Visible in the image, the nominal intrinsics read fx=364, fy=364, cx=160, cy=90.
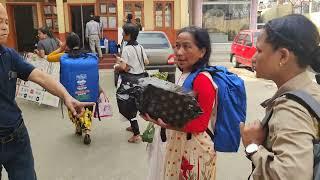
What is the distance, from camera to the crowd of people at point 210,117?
1.24 metres

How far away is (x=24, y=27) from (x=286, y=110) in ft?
59.2

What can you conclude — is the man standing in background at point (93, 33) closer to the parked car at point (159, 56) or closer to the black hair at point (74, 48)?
the parked car at point (159, 56)

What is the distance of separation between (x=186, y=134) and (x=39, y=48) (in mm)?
5926

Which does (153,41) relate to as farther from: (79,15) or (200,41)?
(200,41)

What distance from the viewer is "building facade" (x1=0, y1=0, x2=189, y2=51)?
16.4 meters

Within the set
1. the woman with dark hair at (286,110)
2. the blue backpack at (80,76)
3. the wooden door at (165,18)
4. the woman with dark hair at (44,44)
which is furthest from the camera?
the wooden door at (165,18)

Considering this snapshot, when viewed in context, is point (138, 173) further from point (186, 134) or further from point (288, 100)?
point (288, 100)

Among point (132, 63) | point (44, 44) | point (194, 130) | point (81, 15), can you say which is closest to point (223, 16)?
point (81, 15)

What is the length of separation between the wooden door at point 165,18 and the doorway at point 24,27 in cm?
572

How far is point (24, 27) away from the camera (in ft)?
57.8

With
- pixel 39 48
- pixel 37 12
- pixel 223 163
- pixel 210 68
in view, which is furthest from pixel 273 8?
pixel 210 68

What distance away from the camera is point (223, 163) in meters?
4.60

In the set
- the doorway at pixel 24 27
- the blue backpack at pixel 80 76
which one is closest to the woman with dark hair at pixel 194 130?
the blue backpack at pixel 80 76

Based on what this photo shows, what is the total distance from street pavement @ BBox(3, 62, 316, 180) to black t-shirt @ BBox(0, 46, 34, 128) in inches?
77.3
